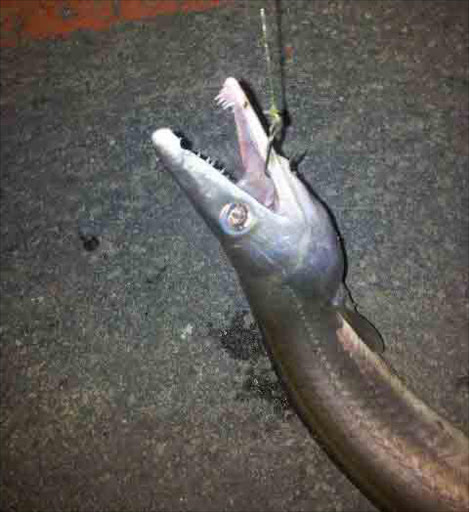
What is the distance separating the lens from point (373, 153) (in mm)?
2559

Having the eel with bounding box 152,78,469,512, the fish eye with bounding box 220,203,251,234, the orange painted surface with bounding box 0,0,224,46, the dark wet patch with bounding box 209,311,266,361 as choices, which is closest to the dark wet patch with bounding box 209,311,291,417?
the dark wet patch with bounding box 209,311,266,361

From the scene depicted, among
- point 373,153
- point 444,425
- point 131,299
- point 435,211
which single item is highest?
point 373,153

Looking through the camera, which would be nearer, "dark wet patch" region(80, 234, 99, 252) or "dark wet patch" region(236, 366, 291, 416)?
"dark wet patch" region(236, 366, 291, 416)

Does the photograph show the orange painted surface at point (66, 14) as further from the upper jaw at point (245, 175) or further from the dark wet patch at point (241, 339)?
the dark wet patch at point (241, 339)

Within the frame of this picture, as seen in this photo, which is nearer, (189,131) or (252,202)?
(252,202)

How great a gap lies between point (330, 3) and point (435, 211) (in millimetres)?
Result: 1375

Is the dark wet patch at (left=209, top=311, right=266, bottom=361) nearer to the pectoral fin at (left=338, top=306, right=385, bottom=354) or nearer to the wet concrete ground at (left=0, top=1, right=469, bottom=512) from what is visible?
the wet concrete ground at (left=0, top=1, right=469, bottom=512)

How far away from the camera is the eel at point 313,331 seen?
1785mm

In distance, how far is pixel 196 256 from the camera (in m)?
2.58

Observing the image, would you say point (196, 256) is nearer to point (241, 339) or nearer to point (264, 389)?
point (241, 339)

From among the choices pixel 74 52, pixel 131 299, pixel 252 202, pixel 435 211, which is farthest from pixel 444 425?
pixel 74 52

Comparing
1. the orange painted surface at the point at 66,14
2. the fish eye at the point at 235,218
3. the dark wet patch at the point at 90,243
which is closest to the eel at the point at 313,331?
the fish eye at the point at 235,218

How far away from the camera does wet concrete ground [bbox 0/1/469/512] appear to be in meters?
2.44

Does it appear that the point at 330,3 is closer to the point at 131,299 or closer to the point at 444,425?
the point at 131,299
